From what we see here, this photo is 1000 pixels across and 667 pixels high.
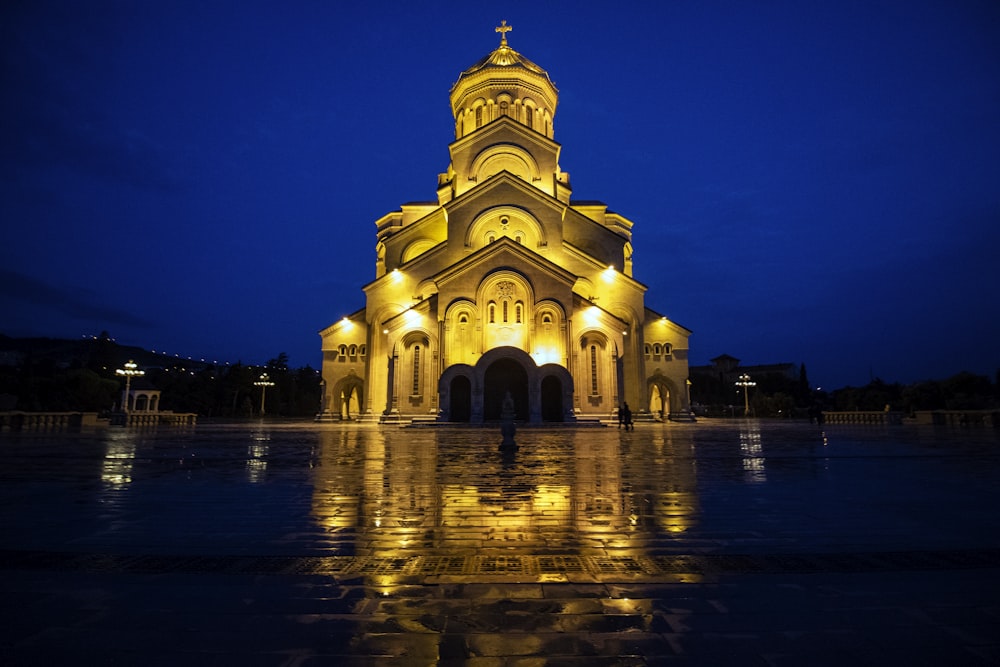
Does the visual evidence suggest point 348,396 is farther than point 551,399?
Yes

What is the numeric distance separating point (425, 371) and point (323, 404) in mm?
10180

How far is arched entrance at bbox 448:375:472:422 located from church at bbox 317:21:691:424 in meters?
0.07

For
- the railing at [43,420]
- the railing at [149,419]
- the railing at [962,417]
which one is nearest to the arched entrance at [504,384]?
the railing at [149,419]

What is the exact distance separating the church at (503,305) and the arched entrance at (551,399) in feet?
0.24

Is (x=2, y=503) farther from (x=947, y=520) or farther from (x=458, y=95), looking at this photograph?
(x=458, y=95)

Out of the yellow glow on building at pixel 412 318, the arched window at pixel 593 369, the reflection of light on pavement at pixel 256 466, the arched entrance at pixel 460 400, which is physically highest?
the yellow glow on building at pixel 412 318

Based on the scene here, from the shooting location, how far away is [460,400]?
92.9 ft

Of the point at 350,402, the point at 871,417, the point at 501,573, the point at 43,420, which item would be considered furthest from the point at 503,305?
the point at 501,573

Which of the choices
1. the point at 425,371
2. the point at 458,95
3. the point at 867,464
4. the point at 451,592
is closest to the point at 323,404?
the point at 425,371

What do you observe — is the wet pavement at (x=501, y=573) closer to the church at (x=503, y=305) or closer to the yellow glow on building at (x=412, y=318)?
the church at (x=503, y=305)

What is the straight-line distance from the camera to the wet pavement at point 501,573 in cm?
216

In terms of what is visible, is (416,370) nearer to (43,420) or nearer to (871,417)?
(43,420)

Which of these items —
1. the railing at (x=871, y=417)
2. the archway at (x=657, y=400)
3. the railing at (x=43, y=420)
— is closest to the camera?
the railing at (x=43, y=420)

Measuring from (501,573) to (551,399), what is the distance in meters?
25.5
